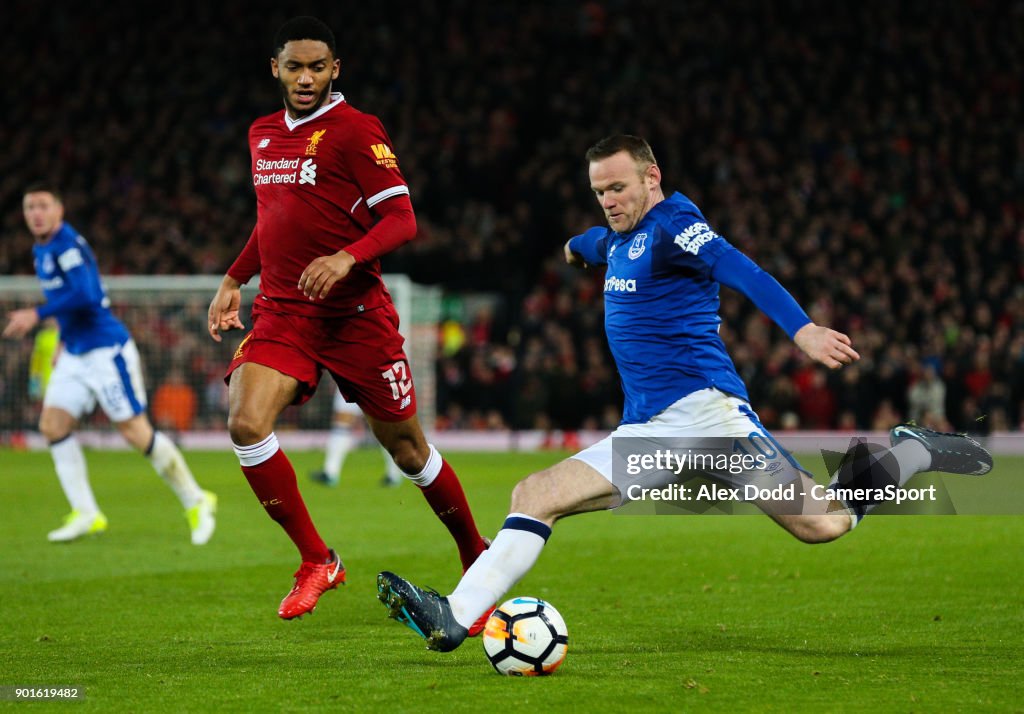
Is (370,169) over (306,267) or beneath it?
over

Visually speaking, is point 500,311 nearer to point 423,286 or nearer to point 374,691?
point 423,286

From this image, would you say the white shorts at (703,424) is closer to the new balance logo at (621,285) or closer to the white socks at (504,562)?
the white socks at (504,562)

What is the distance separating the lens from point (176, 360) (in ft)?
73.6

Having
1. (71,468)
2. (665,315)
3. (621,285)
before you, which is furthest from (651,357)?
(71,468)

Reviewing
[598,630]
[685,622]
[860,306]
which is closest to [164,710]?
[598,630]

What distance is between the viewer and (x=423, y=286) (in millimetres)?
25922

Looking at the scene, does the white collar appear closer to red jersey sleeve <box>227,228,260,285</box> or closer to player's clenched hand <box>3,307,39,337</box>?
red jersey sleeve <box>227,228,260,285</box>

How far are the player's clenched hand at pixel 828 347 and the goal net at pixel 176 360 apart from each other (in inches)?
656

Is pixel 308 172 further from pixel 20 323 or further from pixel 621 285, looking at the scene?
pixel 20 323

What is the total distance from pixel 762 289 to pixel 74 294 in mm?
6368

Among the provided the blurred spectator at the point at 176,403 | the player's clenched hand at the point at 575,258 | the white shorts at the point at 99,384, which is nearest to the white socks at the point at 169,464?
the white shorts at the point at 99,384

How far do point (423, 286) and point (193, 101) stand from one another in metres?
8.22

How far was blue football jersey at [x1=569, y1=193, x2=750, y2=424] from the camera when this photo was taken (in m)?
5.85

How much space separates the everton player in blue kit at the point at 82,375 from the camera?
1049 centimetres
